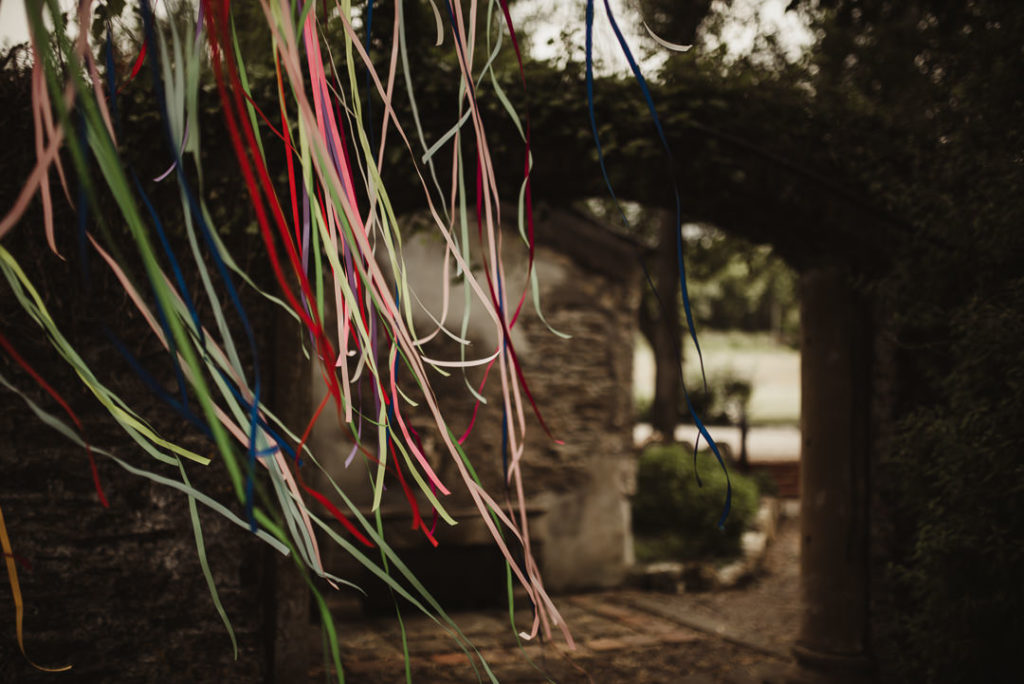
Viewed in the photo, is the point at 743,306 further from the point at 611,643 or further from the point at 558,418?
the point at 611,643

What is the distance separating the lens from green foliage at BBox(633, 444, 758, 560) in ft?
24.9

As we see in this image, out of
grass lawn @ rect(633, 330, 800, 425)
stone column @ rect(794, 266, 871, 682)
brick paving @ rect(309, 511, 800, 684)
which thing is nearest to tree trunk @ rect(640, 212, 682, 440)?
brick paving @ rect(309, 511, 800, 684)

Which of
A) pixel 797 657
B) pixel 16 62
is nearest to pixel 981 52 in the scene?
pixel 797 657

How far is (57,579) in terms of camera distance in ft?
10.0

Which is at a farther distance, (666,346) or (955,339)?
(666,346)

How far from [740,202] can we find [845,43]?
5147 millimetres

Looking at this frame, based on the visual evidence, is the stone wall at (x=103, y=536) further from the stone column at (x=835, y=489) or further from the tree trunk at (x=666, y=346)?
the tree trunk at (x=666, y=346)

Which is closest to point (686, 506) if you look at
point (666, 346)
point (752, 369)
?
point (666, 346)

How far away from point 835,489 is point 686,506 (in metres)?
4.02

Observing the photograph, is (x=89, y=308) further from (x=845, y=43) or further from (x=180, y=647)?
(x=845, y=43)

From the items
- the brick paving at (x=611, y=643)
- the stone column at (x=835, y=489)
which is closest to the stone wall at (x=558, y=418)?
the brick paving at (x=611, y=643)

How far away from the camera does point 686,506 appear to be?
25.8ft

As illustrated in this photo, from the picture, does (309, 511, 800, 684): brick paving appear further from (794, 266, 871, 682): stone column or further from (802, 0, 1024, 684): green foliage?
(802, 0, 1024, 684): green foliage

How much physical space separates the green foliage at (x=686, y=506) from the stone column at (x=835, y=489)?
348cm
